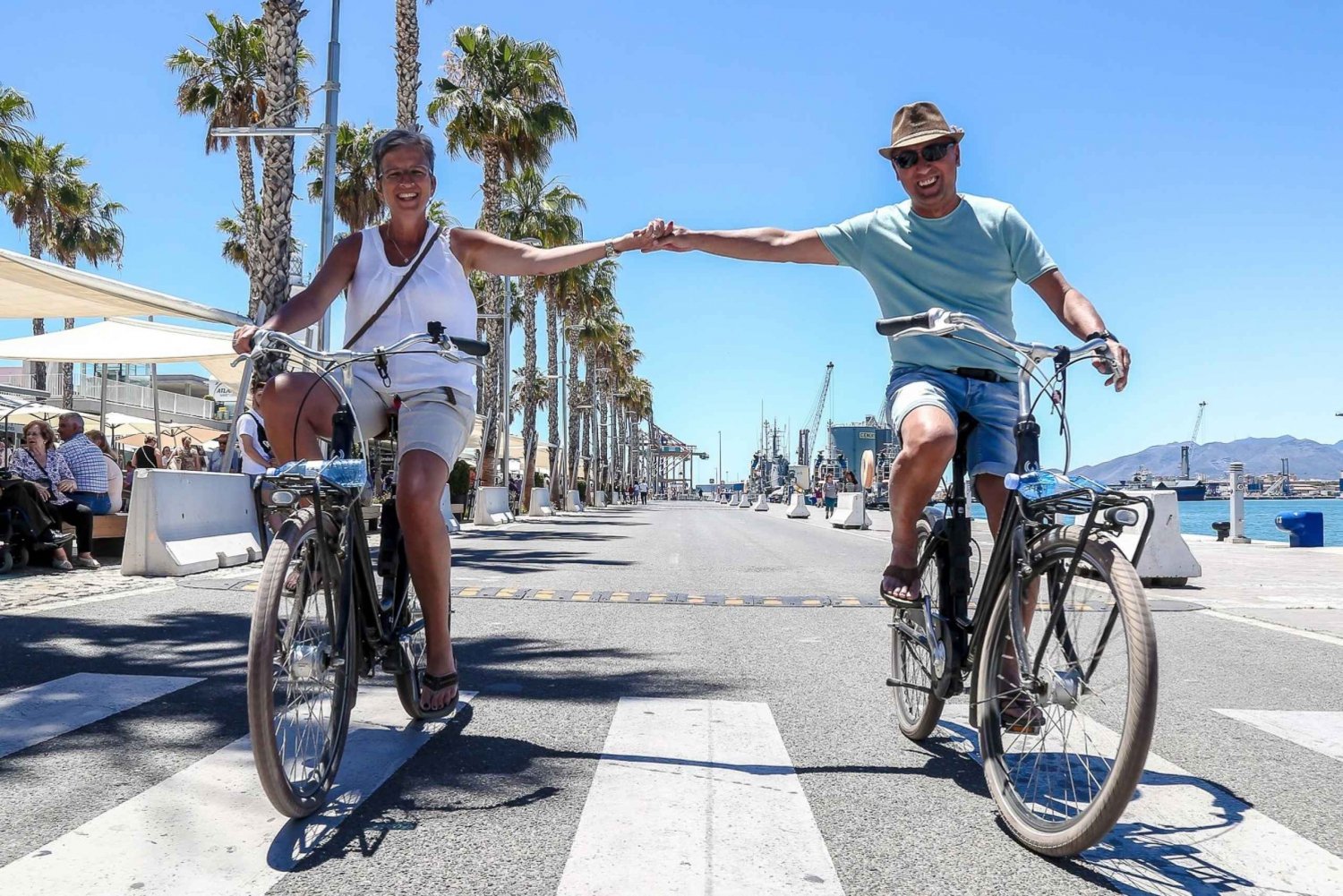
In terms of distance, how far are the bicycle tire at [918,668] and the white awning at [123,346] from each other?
13.7 m

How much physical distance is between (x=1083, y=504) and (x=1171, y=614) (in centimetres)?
624

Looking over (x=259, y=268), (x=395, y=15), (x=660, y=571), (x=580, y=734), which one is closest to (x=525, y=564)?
(x=660, y=571)

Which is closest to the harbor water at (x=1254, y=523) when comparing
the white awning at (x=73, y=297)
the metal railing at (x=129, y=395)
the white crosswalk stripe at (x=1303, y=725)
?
the white crosswalk stripe at (x=1303, y=725)

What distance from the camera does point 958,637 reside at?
10.9 feet

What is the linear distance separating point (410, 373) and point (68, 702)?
1958 mm

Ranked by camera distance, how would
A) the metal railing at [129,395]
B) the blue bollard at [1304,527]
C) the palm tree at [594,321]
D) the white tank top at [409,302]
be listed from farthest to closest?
the palm tree at [594,321]
the metal railing at [129,395]
the blue bollard at [1304,527]
the white tank top at [409,302]

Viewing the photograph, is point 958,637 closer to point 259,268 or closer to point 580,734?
point 580,734

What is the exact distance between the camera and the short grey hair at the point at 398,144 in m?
3.80

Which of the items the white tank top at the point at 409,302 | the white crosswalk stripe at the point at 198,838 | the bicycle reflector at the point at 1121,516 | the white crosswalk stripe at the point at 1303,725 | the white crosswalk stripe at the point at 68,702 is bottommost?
the white crosswalk stripe at the point at 1303,725

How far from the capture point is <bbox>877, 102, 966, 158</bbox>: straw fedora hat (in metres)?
3.66

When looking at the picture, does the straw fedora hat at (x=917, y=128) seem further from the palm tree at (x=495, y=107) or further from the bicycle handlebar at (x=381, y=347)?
the palm tree at (x=495, y=107)

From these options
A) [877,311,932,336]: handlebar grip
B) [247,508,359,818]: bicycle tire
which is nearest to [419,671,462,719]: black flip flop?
[247,508,359,818]: bicycle tire

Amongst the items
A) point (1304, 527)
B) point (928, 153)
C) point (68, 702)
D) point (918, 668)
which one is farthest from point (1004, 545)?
point (1304, 527)

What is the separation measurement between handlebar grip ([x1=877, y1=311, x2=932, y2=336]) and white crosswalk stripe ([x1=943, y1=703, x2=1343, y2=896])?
1250mm
